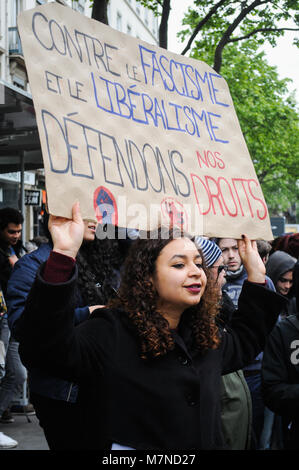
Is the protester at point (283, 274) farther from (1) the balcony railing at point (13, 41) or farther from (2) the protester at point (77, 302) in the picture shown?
(1) the balcony railing at point (13, 41)

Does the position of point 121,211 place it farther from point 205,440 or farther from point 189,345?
point 205,440

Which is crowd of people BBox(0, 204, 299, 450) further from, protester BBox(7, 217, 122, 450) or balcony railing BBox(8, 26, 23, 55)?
balcony railing BBox(8, 26, 23, 55)

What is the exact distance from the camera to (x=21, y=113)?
532 cm

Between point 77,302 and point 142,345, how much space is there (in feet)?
2.57

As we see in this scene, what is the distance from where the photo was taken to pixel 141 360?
6.26 ft

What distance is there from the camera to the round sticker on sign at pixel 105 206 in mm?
1947

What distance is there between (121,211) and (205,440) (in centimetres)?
81

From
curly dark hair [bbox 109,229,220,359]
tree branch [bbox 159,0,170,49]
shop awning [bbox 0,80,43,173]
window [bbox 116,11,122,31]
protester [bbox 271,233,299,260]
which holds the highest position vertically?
window [bbox 116,11,122,31]

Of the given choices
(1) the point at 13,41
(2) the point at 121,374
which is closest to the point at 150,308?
(2) the point at 121,374

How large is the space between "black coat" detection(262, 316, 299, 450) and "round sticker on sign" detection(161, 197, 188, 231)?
96cm

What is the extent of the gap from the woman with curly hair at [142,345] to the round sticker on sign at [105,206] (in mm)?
113

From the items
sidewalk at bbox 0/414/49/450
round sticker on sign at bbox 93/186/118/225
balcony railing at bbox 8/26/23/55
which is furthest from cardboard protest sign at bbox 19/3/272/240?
balcony railing at bbox 8/26/23/55

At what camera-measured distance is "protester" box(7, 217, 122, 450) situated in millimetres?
2350
